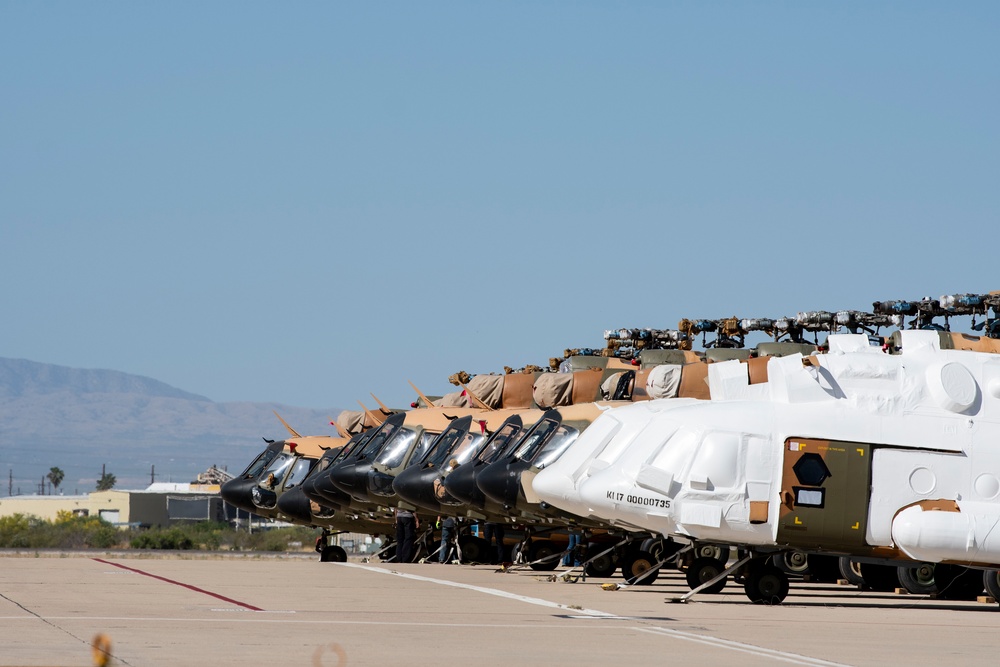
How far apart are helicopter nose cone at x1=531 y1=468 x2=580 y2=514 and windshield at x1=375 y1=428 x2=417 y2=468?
8976 millimetres

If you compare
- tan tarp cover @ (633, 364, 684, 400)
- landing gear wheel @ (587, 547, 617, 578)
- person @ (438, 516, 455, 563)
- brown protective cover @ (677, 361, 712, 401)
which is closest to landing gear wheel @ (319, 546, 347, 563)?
person @ (438, 516, 455, 563)

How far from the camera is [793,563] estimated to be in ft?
78.0

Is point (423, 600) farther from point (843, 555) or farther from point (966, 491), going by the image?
point (966, 491)

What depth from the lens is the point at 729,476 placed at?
18.4 metres

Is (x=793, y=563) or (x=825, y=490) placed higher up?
(x=825, y=490)

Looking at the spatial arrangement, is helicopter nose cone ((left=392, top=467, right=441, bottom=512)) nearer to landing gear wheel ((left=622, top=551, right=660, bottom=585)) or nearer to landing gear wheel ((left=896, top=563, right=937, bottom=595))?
landing gear wheel ((left=622, top=551, right=660, bottom=585))

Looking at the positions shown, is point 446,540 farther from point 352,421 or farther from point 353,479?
point 352,421

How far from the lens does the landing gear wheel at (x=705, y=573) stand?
19.3 meters

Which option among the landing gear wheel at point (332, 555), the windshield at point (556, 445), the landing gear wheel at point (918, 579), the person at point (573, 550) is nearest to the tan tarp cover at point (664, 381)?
the windshield at point (556, 445)

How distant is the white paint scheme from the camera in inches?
721

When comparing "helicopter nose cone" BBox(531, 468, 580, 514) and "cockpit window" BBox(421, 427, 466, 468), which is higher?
"cockpit window" BBox(421, 427, 466, 468)

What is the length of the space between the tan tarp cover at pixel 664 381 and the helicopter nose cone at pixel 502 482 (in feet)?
7.06

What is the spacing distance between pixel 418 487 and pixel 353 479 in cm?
338

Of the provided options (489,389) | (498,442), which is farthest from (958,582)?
(489,389)
